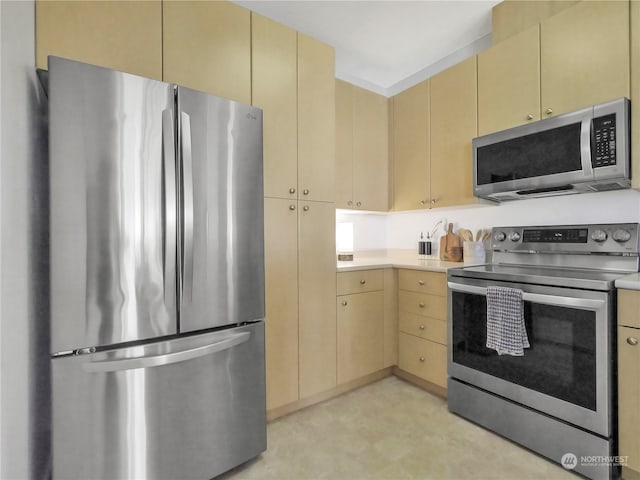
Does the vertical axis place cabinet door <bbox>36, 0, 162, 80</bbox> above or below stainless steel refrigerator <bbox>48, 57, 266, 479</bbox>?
above

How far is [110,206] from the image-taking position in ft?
4.03

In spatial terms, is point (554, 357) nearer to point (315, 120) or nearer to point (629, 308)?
point (629, 308)

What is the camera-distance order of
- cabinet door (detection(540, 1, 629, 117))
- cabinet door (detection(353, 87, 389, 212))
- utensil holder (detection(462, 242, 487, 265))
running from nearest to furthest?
cabinet door (detection(540, 1, 629, 117)), utensil holder (detection(462, 242, 487, 265)), cabinet door (detection(353, 87, 389, 212))

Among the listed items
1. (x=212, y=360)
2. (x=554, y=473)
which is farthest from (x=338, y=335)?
(x=554, y=473)

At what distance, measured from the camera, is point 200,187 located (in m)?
1.43

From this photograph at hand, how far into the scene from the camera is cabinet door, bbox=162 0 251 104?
166 cm

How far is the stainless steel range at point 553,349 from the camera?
4.85 feet

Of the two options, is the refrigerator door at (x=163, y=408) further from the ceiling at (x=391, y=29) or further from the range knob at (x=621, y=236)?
the ceiling at (x=391, y=29)

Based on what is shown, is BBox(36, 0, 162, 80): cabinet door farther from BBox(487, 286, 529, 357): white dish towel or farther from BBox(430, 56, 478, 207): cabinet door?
BBox(487, 286, 529, 357): white dish towel

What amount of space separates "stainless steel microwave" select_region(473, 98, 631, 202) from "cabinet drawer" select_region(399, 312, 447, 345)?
37.4 inches

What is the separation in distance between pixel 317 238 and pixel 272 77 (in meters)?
1.05

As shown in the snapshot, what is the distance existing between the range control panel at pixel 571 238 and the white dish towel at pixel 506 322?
22.1 inches

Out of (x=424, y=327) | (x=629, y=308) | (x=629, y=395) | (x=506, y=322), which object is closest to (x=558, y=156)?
(x=629, y=308)

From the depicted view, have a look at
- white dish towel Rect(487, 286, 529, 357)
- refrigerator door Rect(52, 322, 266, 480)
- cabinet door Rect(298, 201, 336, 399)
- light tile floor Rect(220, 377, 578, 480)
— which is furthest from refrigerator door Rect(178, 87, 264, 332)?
white dish towel Rect(487, 286, 529, 357)
